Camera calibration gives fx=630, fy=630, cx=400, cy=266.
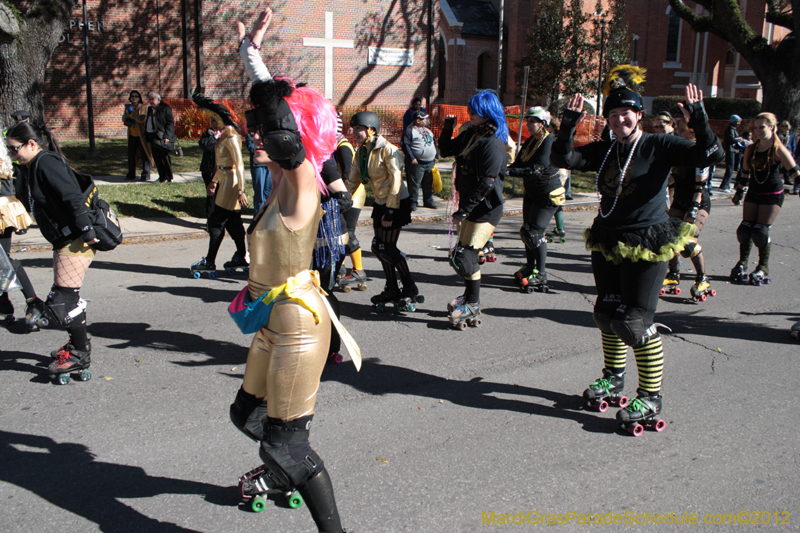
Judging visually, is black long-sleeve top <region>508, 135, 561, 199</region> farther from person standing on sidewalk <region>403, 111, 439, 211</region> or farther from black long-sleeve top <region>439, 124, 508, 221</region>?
person standing on sidewalk <region>403, 111, 439, 211</region>

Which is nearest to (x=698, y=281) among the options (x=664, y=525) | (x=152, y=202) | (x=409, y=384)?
(x=409, y=384)

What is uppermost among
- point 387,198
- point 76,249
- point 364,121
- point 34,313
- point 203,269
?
point 364,121

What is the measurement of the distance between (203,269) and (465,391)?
414 centimetres

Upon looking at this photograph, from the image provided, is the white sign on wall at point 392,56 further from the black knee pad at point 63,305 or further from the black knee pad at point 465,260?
the black knee pad at point 63,305

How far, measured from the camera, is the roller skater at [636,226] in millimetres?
3732

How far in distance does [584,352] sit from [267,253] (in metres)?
3.55

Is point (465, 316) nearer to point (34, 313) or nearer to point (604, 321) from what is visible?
point (604, 321)

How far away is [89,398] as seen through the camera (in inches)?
168

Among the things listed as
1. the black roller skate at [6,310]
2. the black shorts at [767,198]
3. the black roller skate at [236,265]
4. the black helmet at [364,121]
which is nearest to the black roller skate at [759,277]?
the black shorts at [767,198]

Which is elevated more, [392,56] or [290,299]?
[392,56]

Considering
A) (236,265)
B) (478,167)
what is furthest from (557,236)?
(236,265)

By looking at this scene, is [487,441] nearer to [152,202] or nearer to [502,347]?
[502,347]

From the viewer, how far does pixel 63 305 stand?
437 centimetres

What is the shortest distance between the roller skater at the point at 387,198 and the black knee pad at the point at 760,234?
4315mm
